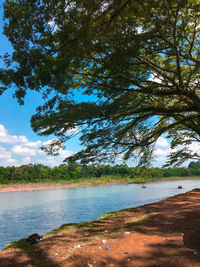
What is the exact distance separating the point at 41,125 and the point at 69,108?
1.29 meters

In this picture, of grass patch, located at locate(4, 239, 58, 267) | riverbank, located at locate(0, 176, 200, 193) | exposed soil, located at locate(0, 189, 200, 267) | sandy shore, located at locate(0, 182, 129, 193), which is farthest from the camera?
riverbank, located at locate(0, 176, 200, 193)

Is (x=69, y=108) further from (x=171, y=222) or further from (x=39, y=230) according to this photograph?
(x=39, y=230)

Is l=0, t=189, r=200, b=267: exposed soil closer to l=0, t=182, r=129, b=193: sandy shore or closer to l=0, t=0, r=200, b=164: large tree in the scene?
l=0, t=0, r=200, b=164: large tree

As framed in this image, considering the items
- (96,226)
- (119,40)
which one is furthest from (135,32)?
(96,226)

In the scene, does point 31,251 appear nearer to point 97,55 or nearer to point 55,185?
point 97,55

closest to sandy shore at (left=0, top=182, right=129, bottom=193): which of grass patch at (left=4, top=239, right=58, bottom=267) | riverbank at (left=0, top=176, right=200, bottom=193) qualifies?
riverbank at (left=0, top=176, right=200, bottom=193)

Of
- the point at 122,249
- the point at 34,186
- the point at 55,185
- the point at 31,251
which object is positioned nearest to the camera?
the point at 122,249

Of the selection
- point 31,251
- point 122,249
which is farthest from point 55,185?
point 122,249

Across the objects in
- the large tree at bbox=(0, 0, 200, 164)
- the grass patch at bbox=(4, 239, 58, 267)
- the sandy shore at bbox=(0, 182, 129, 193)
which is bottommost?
the sandy shore at bbox=(0, 182, 129, 193)

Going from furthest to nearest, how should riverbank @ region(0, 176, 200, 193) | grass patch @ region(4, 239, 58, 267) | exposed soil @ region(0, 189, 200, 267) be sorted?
riverbank @ region(0, 176, 200, 193), grass patch @ region(4, 239, 58, 267), exposed soil @ region(0, 189, 200, 267)

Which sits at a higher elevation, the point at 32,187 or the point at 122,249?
the point at 122,249

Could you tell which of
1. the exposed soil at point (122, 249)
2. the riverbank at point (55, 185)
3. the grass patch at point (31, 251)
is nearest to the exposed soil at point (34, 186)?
the riverbank at point (55, 185)

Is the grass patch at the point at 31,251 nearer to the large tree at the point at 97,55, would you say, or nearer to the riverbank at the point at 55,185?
the large tree at the point at 97,55

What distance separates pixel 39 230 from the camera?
45.2ft
